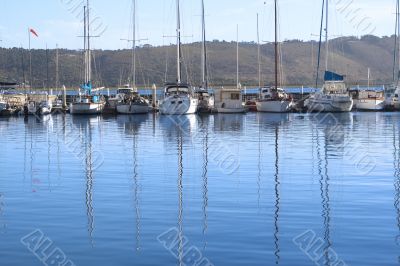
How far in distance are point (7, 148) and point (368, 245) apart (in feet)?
84.5

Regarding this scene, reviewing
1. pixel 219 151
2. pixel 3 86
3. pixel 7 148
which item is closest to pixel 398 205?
pixel 219 151

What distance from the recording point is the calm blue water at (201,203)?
13766 mm

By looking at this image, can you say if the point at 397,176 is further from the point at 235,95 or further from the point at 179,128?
the point at 235,95

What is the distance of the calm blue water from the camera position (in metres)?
13.8

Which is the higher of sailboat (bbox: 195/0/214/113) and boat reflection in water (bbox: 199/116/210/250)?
sailboat (bbox: 195/0/214/113)

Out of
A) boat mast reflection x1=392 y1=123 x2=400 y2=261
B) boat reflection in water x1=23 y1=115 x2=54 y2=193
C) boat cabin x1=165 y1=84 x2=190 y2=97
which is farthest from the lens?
boat cabin x1=165 y1=84 x2=190 y2=97

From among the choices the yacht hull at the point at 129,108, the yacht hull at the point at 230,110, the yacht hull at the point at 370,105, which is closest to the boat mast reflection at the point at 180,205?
the yacht hull at the point at 129,108

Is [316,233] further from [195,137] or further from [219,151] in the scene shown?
[195,137]

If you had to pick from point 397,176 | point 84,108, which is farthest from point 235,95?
point 397,176

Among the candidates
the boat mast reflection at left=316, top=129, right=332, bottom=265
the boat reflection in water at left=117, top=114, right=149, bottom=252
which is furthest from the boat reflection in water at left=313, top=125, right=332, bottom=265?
the boat reflection in water at left=117, top=114, right=149, bottom=252

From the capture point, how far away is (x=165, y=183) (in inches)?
901

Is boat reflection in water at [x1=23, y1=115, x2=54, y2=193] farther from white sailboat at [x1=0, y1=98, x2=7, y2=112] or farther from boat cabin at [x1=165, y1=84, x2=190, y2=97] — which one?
white sailboat at [x1=0, y1=98, x2=7, y2=112]

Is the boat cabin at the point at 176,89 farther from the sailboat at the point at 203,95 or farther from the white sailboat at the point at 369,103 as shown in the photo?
the white sailboat at the point at 369,103

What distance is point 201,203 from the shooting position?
19.0 meters
